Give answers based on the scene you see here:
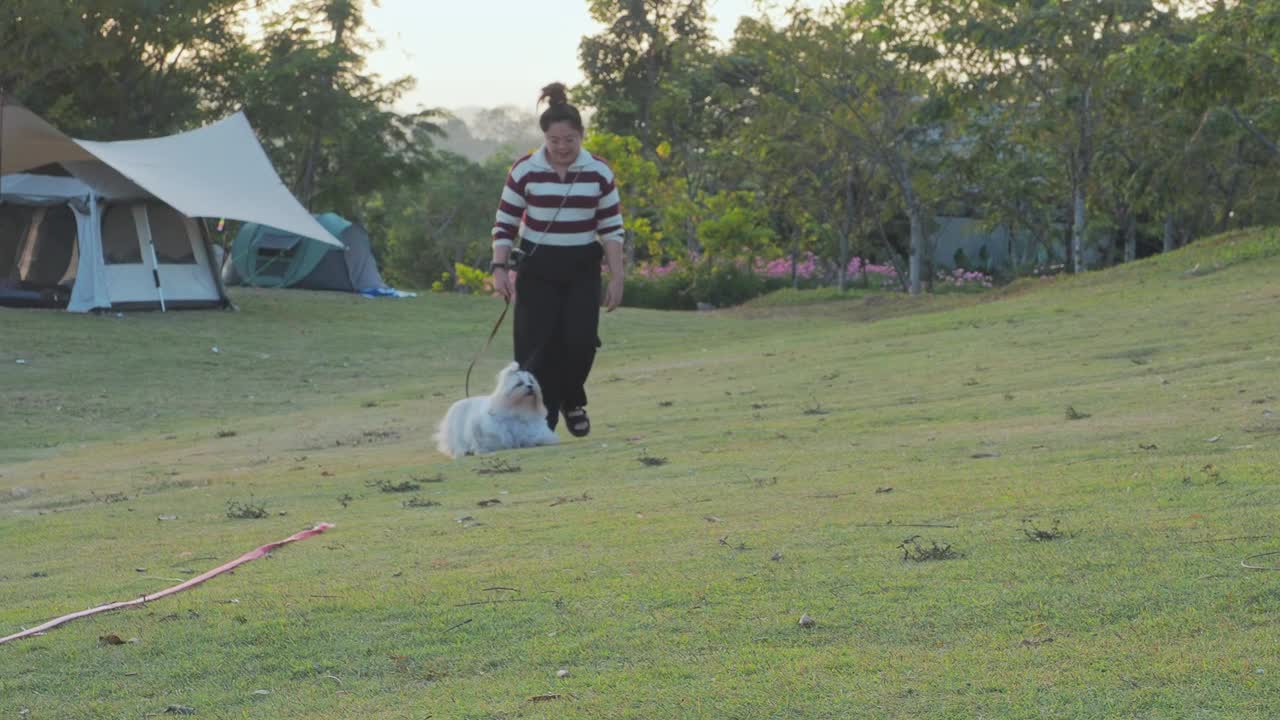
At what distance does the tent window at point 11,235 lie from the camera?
23.3 m

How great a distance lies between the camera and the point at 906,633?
3729 millimetres

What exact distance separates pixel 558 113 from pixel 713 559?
3.83 meters

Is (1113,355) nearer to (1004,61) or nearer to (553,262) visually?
(553,262)

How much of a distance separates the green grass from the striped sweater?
1127mm

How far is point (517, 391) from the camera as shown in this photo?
27.1ft

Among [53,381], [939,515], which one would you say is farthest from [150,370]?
[939,515]

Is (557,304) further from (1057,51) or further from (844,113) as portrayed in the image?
(844,113)

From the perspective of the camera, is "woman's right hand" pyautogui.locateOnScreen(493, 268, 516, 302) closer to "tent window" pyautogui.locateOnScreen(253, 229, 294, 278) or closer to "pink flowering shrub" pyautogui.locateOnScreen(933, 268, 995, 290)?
"tent window" pyautogui.locateOnScreen(253, 229, 294, 278)

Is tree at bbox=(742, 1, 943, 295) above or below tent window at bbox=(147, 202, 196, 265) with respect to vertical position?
above

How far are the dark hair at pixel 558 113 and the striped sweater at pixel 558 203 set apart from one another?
211mm

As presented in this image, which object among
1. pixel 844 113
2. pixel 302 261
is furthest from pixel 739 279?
pixel 302 261

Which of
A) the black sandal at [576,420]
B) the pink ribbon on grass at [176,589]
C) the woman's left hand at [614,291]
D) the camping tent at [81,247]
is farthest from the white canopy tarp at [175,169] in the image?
the pink ribbon on grass at [176,589]

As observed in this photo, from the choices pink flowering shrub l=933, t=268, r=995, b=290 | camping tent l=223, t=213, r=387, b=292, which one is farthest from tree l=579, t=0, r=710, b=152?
camping tent l=223, t=213, r=387, b=292

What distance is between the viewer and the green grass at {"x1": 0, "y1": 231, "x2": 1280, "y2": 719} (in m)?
3.44
